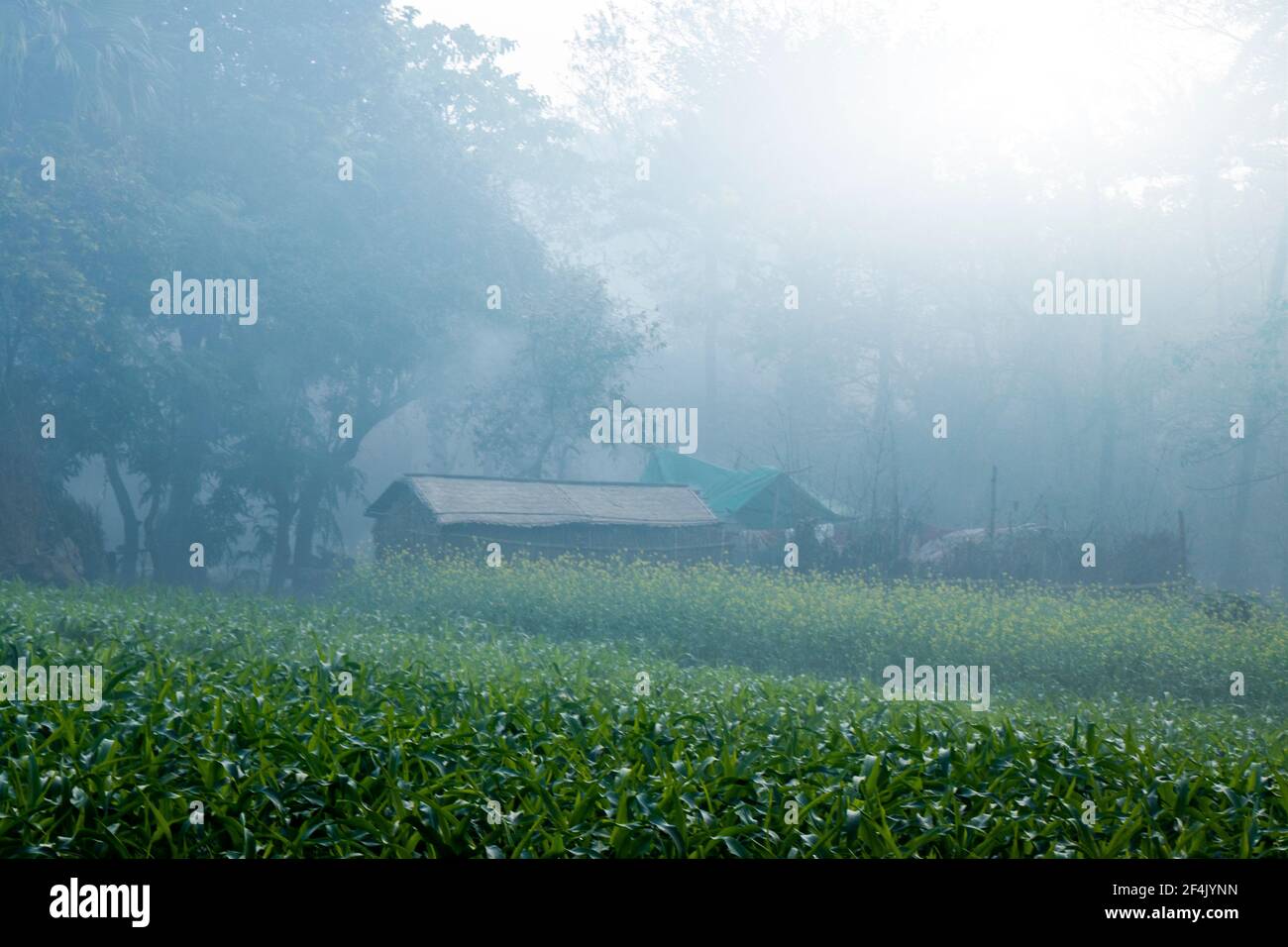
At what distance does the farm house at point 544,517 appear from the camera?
25422 mm

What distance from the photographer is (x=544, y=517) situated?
2650 centimetres

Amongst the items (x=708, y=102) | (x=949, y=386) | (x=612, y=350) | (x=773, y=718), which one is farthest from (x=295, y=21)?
(x=773, y=718)

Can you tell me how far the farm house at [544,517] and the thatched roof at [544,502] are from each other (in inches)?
0.8

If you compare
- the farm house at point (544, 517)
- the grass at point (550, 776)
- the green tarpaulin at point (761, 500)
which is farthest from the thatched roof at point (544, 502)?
the grass at point (550, 776)

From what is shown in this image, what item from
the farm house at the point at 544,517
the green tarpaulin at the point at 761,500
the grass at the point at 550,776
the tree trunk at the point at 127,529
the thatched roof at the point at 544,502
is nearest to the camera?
the grass at the point at 550,776

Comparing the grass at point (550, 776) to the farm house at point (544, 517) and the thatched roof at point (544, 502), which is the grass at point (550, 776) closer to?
the farm house at point (544, 517)

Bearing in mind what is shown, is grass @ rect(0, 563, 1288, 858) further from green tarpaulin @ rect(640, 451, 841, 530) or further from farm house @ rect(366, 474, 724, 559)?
green tarpaulin @ rect(640, 451, 841, 530)

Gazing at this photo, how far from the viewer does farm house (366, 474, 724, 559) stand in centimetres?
2542

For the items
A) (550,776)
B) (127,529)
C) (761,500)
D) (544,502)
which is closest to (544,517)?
(544,502)

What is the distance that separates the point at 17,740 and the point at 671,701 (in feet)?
13.9

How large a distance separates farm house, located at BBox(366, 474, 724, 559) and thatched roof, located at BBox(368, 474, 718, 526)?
21 millimetres

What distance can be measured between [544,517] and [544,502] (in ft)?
2.14

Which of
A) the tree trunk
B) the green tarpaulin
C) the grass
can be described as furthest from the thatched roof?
the grass

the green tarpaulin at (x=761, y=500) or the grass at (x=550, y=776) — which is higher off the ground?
the green tarpaulin at (x=761, y=500)
